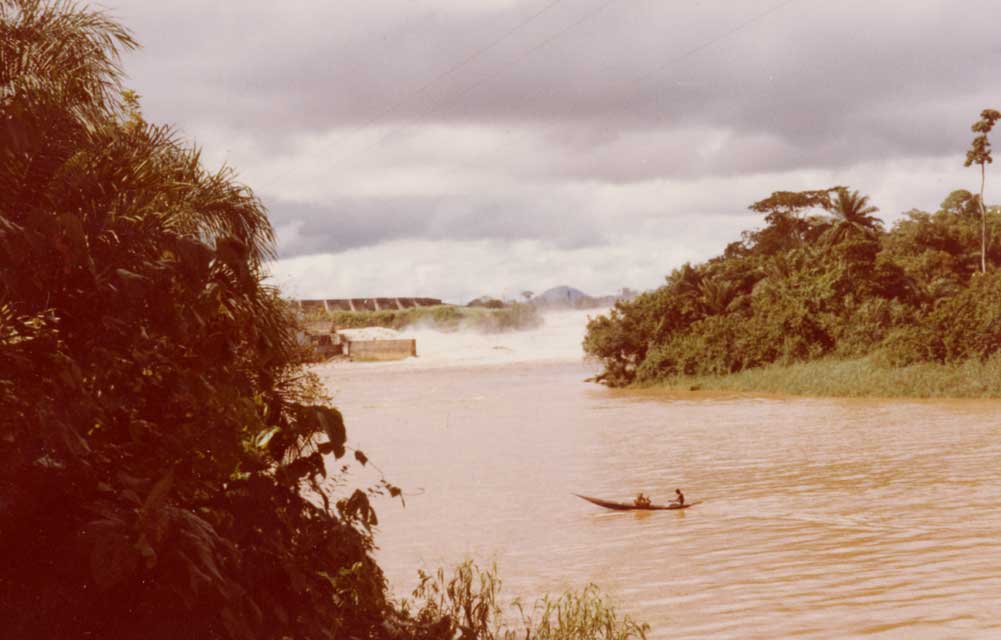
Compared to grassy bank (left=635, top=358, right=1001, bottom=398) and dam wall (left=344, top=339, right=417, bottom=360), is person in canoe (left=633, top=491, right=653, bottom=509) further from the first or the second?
dam wall (left=344, top=339, right=417, bottom=360)

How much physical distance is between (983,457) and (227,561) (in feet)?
63.2

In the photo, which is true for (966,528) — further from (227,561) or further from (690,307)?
(690,307)

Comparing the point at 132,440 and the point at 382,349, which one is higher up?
the point at 132,440

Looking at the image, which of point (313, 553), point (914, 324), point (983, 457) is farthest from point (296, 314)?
point (914, 324)

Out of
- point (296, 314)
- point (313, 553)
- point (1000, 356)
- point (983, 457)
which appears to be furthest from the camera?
point (1000, 356)

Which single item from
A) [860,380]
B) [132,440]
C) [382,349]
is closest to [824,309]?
[860,380]

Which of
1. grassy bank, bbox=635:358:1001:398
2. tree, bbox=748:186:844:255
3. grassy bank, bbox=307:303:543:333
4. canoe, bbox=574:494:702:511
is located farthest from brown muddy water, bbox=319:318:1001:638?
grassy bank, bbox=307:303:543:333

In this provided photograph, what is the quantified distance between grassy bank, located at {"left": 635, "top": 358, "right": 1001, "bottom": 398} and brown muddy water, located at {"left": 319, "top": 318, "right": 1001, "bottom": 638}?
6.74 ft

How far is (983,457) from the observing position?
21.1m

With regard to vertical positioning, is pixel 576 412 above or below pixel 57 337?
below

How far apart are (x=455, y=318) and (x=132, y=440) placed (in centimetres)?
8270

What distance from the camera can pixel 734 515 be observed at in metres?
15.8

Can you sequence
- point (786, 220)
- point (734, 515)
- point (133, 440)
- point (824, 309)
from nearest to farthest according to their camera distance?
1. point (133, 440)
2. point (734, 515)
3. point (824, 309)
4. point (786, 220)

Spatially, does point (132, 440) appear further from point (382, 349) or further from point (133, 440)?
point (382, 349)
